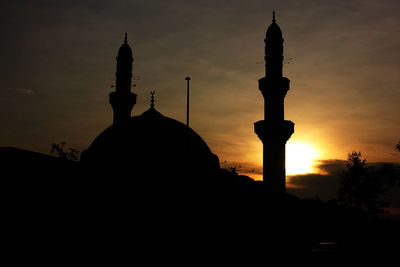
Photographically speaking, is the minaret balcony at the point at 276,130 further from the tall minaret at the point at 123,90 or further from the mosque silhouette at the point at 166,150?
the tall minaret at the point at 123,90

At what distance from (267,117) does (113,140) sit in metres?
7.94

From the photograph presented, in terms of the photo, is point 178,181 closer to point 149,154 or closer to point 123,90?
point 149,154

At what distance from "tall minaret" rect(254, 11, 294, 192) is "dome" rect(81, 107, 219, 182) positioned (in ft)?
12.5

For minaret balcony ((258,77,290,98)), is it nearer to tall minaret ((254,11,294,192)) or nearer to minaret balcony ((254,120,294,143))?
tall minaret ((254,11,294,192))

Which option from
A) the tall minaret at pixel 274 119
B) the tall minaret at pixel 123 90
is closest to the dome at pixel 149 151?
the tall minaret at pixel 274 119

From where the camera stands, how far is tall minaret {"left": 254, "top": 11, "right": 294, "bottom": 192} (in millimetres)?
20750

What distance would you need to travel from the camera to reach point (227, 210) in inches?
616

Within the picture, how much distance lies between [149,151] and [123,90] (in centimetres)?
862

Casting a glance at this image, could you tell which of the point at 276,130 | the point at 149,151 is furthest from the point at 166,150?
the point at 276,130

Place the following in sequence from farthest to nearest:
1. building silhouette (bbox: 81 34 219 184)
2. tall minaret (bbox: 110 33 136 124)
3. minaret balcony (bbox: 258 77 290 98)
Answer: tall minaret (bbox: 110 33 136 124), minaret balcony (bbox: 258 77 290 98), building silhouette (bbox: 81 34 219 184)

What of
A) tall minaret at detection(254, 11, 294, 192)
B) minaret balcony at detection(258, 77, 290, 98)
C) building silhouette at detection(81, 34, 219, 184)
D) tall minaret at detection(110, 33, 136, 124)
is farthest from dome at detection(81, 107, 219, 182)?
tall minaret at detection(110, 33, 136, 124)

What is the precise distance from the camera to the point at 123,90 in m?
24.1

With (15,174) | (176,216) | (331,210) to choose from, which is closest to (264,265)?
(176,216)

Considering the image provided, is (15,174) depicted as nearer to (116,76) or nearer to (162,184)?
(162,184)
